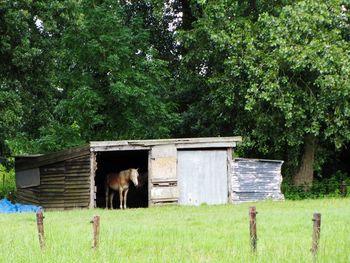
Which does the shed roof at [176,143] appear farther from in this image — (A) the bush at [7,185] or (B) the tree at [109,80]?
(A) the bush at [7,185]

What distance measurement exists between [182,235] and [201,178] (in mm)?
10386

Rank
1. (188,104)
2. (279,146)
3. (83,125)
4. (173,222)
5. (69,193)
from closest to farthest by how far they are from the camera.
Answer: (173,222)
(69,193)
(279,146)
(83,125)
(188,104)

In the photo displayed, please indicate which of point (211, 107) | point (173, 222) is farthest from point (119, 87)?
point (173, 222)

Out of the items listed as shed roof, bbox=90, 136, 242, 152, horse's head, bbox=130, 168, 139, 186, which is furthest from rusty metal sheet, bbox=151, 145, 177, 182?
horse's head, bbox=130, 168, 139, 186

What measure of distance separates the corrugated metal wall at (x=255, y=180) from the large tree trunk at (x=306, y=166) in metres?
3.01

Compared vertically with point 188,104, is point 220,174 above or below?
below

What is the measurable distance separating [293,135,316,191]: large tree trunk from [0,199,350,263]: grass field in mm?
5636

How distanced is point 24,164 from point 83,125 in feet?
13.2

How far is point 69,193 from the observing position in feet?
81.4

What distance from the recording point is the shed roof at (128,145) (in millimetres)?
24047

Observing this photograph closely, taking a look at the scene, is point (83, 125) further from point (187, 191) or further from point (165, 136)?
point (187, 191)

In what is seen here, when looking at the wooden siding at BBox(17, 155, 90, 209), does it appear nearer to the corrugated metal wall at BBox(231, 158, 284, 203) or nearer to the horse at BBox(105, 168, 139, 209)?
the horse at BBox(105, 168, 139, 209)

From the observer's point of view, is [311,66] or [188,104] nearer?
[311,66]

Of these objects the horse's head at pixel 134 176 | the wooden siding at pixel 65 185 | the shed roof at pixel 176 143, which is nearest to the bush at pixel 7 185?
the wooden siding at pixel 65 185
